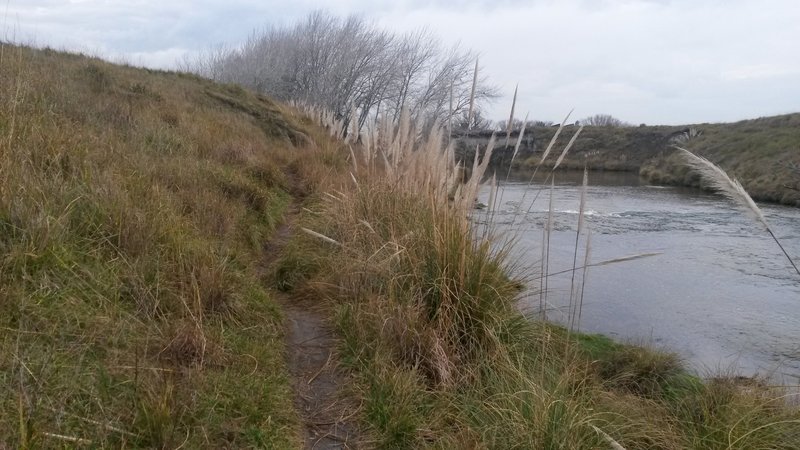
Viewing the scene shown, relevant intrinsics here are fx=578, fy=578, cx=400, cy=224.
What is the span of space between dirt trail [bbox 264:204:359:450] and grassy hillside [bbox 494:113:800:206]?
10407 millimetres

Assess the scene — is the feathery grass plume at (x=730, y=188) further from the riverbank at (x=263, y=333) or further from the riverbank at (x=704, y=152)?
the riverbank at (x=704, y=152)

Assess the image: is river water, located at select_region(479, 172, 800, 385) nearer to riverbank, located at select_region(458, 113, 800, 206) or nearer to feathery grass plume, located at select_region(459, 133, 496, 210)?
feathery grass plume, located at select_region(459, 133, 496, 210)

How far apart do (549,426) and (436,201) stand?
191 centimetres

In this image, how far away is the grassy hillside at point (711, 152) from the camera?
20.2 m

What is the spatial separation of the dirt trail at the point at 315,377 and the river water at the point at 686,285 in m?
1.33

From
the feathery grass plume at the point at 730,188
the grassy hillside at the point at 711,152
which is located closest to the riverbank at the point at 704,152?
the grassy hillside at the point at 711,152

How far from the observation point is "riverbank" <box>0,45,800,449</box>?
7.28ft

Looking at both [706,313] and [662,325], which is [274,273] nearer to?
[662,325]

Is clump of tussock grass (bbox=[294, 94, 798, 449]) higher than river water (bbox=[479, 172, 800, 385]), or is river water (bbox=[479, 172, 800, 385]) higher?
clump of tussock grass (bbox=[294, 94, 798, 449])

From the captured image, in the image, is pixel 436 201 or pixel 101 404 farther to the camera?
pixel 436 201

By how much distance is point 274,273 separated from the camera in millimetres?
4742

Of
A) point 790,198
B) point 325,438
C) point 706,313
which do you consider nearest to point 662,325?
point 706,313

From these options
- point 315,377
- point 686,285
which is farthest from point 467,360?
point 686,285

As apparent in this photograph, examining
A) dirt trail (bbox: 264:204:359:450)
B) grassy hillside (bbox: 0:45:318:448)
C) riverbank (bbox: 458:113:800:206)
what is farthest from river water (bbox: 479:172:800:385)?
riverbank (bbox: 458:113:800:206)
